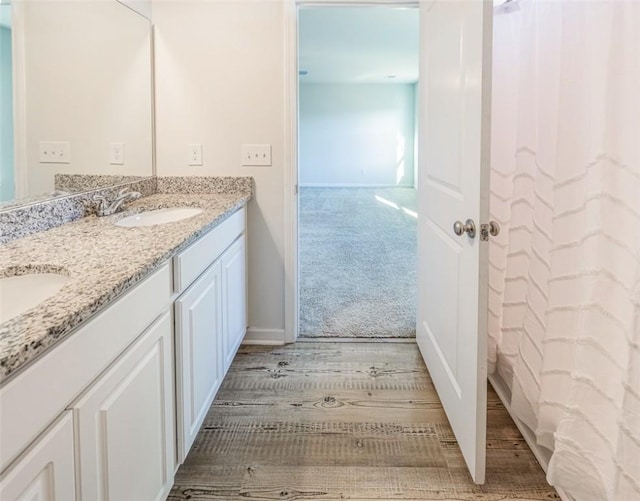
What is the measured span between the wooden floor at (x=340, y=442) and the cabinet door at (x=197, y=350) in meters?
0.17

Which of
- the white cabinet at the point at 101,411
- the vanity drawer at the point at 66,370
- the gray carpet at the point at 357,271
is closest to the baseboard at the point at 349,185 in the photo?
the gray carpet at the point at 357,271

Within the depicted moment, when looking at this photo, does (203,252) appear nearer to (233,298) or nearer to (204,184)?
(233,298)

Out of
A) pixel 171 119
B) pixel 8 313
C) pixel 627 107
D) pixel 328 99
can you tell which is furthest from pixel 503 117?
pixel 328 99

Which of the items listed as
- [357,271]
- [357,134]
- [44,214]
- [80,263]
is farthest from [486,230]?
[357,134]

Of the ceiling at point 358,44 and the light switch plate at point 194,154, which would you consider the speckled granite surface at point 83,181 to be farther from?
the ceiling at point 358,44

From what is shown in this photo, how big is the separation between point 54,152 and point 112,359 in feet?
3.57

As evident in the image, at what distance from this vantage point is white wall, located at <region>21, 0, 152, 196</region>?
6.01 feet

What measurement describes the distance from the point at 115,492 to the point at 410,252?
469 centimetres

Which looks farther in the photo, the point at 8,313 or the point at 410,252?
the point at 410,252

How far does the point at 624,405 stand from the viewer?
4.38ft

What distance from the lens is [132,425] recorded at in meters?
1.30

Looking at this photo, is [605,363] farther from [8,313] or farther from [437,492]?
[8,313]

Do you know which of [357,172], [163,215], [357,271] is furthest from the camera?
[357,172]

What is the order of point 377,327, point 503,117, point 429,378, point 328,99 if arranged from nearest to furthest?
point 503,117 < point 429,378 < point 377,327 < point 328,99
